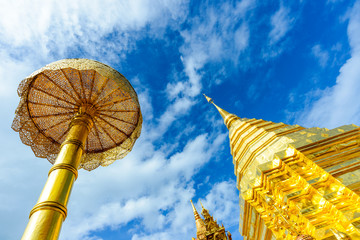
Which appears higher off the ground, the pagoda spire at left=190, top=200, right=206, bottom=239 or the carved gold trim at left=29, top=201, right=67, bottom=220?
the pagoda spire at left=190, top=200, right=206, bottom=239

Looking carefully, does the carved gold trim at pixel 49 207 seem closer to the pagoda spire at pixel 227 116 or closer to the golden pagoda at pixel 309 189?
the golden pagoda at pixel 309 189

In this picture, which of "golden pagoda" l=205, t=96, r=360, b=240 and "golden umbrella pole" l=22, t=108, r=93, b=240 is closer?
"golden umbrella pole" l=22, t=108, r=93, b=240

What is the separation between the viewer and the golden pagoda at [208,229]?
15.5 m

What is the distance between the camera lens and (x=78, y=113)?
5.21 metres

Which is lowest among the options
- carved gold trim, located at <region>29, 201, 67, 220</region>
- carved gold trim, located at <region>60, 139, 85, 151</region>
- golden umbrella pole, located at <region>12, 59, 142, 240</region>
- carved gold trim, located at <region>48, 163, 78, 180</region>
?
carved gold trim, located at <region>29, 201, 67, 220</region>

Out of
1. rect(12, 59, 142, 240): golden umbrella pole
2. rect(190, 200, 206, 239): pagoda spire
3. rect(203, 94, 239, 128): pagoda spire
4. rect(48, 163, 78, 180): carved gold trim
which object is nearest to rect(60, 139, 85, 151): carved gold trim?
rect(12, 59, 142, 240): golden umbrella pole

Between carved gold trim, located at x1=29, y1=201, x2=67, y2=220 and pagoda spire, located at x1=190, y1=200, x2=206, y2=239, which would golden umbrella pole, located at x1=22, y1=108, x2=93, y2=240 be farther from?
pagoda spire, located at x1=190, y1=200, x2=206, y2=239

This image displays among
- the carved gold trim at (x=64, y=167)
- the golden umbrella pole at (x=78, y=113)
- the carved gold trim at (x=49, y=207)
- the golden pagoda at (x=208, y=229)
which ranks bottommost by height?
the carved gold trim at (x=49, y=207)

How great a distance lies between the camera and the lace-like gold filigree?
18.4ft

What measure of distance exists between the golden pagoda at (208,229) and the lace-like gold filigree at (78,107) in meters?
12.2

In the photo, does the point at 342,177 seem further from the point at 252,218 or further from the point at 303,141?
the point at 252,218

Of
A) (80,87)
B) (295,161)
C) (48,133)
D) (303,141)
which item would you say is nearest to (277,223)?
(295,161)

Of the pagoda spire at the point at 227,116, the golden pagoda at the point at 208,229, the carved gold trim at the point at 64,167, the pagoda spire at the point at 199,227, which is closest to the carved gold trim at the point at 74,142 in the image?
the carved gold trim at the point at 64,167

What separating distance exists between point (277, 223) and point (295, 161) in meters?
1.85
